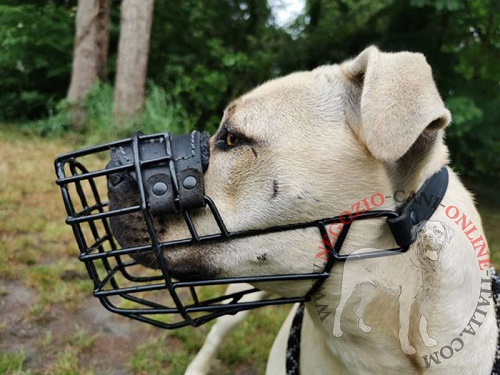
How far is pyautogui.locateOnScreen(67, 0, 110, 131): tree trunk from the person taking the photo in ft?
25.5

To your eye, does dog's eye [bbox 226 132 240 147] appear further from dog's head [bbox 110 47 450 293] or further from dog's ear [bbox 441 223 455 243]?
dog's ear [bbox 441 223 455 243]

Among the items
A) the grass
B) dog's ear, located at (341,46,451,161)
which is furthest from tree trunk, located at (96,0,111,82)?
dog's ear, located at (341,46,451,161)

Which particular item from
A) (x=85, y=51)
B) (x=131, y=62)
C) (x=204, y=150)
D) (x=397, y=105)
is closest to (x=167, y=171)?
Result: (x=204, y=150)

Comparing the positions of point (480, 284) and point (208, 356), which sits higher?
point (480, 284)

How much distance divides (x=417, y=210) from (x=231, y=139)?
0.62m

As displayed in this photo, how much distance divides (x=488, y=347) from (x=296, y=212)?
749 millimetres

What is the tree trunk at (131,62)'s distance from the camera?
7047 mm

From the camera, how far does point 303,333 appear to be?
1857 millimetres

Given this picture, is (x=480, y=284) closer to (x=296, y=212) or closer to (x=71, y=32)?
(x=296, y=212)

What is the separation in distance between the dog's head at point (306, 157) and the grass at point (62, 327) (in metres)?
1.32

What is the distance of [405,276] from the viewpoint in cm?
137

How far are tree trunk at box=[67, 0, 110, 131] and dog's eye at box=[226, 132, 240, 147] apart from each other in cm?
677

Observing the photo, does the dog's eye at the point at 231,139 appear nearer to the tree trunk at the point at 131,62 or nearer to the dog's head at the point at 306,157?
the dog's head at the point at 306,157

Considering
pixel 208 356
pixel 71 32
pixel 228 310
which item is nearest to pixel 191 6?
pixel 71 32
